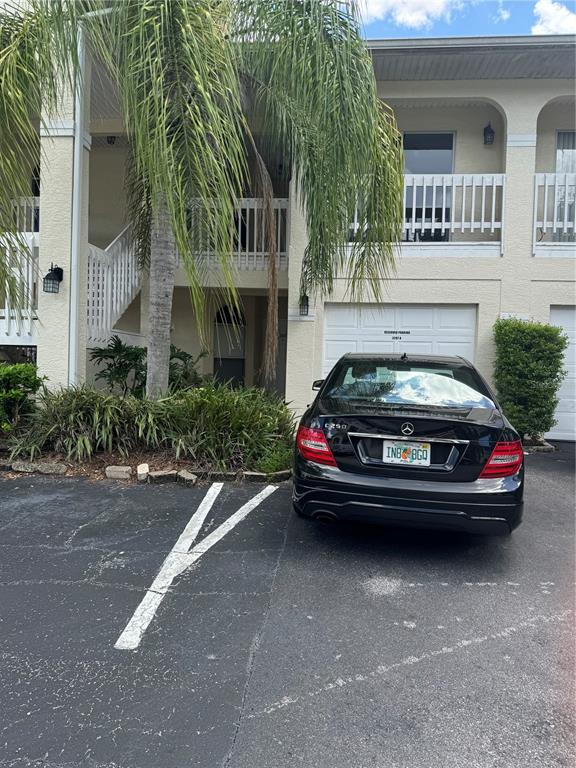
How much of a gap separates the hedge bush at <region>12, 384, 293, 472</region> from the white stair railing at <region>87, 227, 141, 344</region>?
6.39ft

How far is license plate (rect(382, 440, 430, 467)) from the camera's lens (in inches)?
136

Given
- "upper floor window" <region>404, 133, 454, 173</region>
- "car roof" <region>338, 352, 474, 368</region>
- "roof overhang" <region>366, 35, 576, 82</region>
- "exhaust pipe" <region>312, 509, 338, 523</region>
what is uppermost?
"roof overhang" <region>366, 35, 576, 82</region>

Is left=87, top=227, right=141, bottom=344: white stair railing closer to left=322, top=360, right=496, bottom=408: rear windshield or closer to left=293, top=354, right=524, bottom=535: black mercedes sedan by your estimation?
left=322, top=360, right=496, bottom=408: rear windshield

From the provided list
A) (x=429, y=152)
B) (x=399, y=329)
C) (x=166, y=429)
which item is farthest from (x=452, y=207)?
(x=166, y=429)

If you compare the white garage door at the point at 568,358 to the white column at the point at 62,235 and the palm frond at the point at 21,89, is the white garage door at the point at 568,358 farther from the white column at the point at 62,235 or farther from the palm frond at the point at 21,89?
the palm frond at the point at 21,89

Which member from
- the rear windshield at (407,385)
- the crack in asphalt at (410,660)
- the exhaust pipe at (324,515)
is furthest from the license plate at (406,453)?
the crack in asphalt at (410,660)

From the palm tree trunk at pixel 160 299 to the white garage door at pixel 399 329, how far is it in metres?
3.36

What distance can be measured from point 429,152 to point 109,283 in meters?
6.50

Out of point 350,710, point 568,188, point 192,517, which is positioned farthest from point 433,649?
point 568,188

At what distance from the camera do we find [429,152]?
9.45 meters

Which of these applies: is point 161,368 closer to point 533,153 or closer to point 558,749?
point 558,749

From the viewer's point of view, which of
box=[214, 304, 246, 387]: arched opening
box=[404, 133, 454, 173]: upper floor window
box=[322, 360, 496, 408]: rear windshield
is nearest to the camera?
box=[322, 360, 496, 408]: rear windshield

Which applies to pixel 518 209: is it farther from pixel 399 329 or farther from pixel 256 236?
pixel 256 236

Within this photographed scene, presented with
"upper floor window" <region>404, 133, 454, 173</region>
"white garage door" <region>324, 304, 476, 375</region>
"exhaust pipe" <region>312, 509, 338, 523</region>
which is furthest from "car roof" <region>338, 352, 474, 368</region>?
"upper floor window" <region>404, 133, 454, 173</region>
